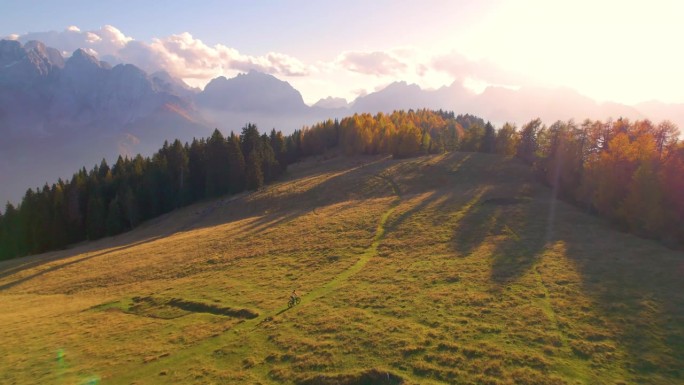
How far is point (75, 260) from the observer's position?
2420 inches

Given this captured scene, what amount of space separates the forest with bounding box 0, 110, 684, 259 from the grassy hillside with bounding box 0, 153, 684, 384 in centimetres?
611

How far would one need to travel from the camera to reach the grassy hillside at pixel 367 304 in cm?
2441

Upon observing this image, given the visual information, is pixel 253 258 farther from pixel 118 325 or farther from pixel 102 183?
pixel 102 183

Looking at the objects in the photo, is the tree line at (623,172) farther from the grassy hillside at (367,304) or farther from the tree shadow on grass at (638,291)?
the tree shadow on grass at (638,291)

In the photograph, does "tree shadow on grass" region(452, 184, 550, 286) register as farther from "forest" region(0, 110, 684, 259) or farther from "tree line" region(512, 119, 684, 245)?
"forest" region(0, 110, 684, 259)

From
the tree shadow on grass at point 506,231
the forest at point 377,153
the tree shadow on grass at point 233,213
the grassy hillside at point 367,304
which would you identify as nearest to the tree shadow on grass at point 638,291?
the grassy hillside at point 367,304

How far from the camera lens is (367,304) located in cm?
3303

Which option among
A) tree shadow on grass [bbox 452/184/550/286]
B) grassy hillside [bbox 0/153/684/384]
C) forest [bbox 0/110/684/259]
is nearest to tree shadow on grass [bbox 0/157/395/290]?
grassy hillside [bbox 0/153/684/384]

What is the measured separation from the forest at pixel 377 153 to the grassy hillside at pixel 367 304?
241 inches

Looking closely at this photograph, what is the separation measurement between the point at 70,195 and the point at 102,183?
797cm

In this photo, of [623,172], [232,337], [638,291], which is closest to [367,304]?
[232,337]

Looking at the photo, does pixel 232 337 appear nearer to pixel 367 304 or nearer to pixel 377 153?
pixel 367 304

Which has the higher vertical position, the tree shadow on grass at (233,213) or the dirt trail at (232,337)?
the tree shadow on grass at (233,213)

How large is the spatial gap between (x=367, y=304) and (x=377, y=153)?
109m
